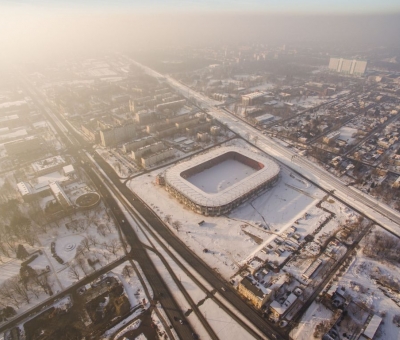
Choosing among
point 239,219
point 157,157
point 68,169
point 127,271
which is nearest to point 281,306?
point 239,219

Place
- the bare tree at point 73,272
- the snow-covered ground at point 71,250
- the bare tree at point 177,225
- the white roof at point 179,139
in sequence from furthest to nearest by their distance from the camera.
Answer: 1. the white roof at point 179,139
2. the bare tree at point 177,225
3. the snow-covered ground at point 71,250
4. the bare tree at point 73,272

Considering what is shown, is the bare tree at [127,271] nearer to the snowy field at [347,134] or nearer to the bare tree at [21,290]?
the bare tree at [21,290]

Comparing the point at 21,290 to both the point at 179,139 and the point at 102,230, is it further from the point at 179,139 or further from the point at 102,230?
the point at 179,139

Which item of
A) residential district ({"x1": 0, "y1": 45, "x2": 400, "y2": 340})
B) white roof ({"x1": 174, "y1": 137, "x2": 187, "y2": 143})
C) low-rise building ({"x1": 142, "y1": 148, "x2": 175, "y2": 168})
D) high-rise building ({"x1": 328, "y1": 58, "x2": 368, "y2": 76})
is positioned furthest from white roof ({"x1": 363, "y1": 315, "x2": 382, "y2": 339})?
high-rise building ({"x1": 328, "y1": 58, "x2": 368, "y2": 76})

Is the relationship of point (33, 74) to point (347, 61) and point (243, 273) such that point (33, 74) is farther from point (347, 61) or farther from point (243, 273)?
point (347, 61)

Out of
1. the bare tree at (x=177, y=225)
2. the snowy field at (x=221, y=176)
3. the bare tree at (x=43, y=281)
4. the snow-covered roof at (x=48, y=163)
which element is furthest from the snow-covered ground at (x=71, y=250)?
the snow-covered roof at (x=48, y=163)

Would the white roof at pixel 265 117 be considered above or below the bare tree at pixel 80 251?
below
